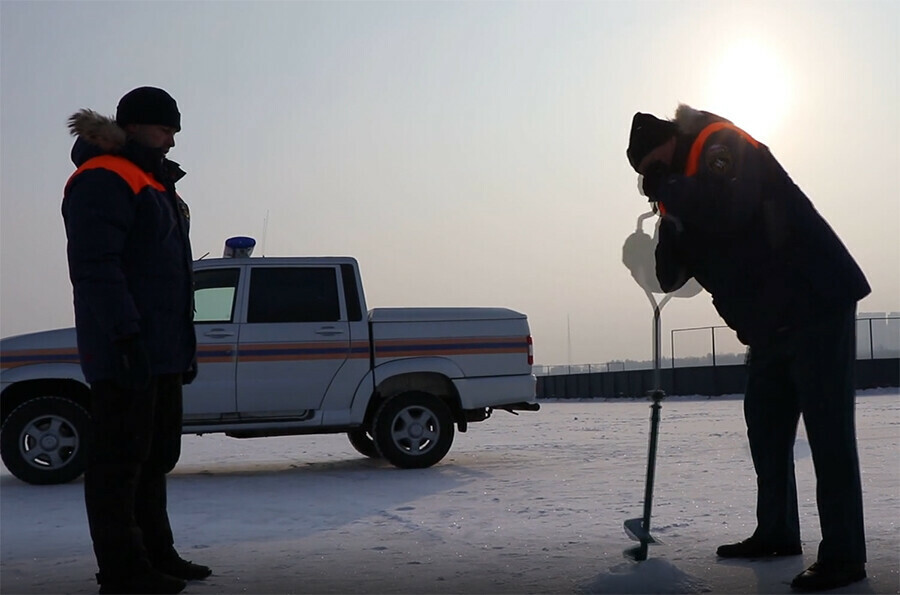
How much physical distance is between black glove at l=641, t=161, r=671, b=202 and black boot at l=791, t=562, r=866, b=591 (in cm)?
153

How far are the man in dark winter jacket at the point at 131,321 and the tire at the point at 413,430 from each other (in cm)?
490

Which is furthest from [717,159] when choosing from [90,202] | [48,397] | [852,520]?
[48,397]

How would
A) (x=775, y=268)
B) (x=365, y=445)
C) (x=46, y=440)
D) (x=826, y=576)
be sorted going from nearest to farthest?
1. (x=826, y=576)
2. (x=775, y=268)
3. (x=46, y=440)
4. (x=365, y=445)

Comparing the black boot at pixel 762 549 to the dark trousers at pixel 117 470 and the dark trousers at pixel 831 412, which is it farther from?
the dark trousers at pixel 117 470

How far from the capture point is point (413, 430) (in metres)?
9.28

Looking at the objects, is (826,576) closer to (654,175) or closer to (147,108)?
(654,175)

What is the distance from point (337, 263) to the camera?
950cm

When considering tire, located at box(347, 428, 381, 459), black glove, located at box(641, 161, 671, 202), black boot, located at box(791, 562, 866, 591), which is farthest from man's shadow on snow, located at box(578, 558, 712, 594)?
tire, located at box(347, 428, 381, 459)

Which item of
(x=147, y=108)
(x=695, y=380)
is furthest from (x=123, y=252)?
(x=695, y=380)

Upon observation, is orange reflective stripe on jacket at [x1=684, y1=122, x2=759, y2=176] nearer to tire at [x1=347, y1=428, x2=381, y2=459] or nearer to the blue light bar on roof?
the blue light bar on roof

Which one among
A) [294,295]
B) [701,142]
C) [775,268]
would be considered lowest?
[775,268]

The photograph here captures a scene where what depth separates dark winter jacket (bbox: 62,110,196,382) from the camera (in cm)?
380

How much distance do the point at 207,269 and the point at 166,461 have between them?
5.08m

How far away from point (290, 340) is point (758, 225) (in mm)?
5871
